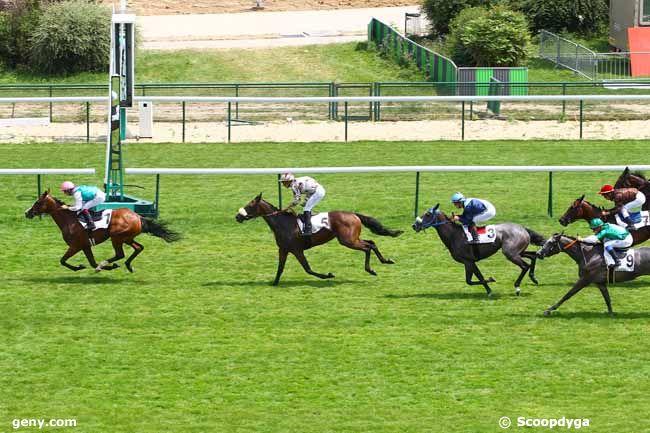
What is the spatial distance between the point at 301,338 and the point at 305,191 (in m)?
2.91

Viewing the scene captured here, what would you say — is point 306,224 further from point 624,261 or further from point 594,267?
point 624,261

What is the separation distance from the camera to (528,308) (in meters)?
14.8

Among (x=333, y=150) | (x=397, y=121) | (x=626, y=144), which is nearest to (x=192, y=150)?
(x=333, y=150)

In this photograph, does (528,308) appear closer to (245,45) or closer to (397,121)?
(397,121)

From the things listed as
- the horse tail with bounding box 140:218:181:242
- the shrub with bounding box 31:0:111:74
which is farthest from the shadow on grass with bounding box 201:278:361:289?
the shrub with bounding box 31:0:111:74

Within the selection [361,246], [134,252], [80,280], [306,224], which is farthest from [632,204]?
[80,280]

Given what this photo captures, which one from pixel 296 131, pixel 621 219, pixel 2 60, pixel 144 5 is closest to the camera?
pixel 621 219

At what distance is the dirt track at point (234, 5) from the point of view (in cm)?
4391

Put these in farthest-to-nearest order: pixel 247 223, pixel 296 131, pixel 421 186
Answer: pixel 296 131 → pixel 421 186 → pixel 247 223

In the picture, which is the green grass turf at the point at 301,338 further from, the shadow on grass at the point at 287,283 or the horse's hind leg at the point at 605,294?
the horse's hind leg at the point at 605,294

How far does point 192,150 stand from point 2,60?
11.7 m

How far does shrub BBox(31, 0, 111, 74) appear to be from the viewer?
33844mm

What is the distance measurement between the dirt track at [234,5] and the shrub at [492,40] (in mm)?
11426

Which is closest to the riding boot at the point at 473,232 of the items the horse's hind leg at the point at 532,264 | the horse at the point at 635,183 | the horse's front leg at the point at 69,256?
the horse's hind leg at the point at 532,264
